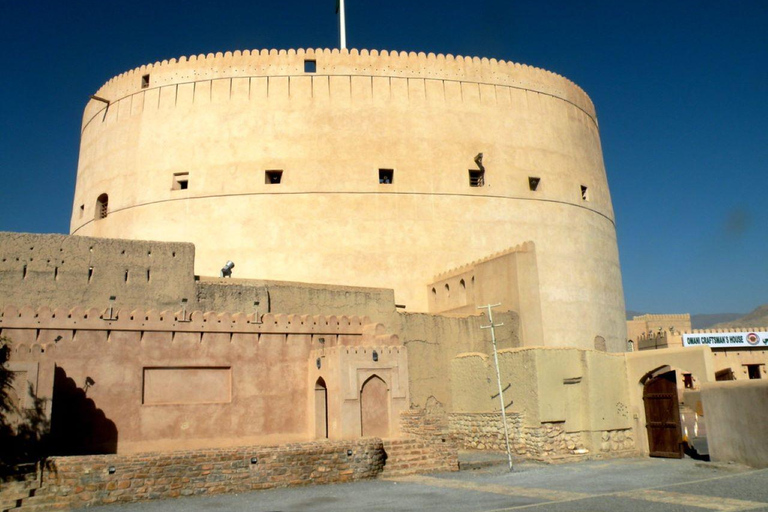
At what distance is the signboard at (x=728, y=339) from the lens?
25.5 m

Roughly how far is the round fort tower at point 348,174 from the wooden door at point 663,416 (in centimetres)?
544

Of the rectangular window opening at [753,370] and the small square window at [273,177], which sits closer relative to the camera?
the small square window at [273,177]

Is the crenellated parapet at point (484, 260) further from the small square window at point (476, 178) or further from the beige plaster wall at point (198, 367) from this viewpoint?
the beige plaster wall at point (198, 367)

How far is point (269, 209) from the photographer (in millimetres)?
19234

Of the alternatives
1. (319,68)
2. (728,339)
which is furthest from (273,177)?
(728,339)

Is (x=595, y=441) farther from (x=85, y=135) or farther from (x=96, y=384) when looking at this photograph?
(x=85, y=135)

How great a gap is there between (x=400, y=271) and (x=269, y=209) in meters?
3.90

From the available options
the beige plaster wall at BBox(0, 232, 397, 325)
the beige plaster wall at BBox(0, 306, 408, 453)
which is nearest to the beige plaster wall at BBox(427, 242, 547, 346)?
the beige plaster wall at BBox(0, 232, 397, 325)

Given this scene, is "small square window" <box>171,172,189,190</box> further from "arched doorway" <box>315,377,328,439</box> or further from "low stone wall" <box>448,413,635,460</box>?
"low stone wall" <box>448,413,635,460</box>

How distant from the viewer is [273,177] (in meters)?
19.8

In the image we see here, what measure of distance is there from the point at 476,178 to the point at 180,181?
8469 millimetres

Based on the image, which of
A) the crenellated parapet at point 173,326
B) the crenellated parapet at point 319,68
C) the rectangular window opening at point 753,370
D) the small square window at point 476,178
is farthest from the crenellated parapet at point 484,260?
the rectangular window opening at point 753,370

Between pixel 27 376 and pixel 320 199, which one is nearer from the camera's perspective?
pixel 27 376

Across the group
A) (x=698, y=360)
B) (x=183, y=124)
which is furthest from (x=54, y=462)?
(x=183, y=124)
